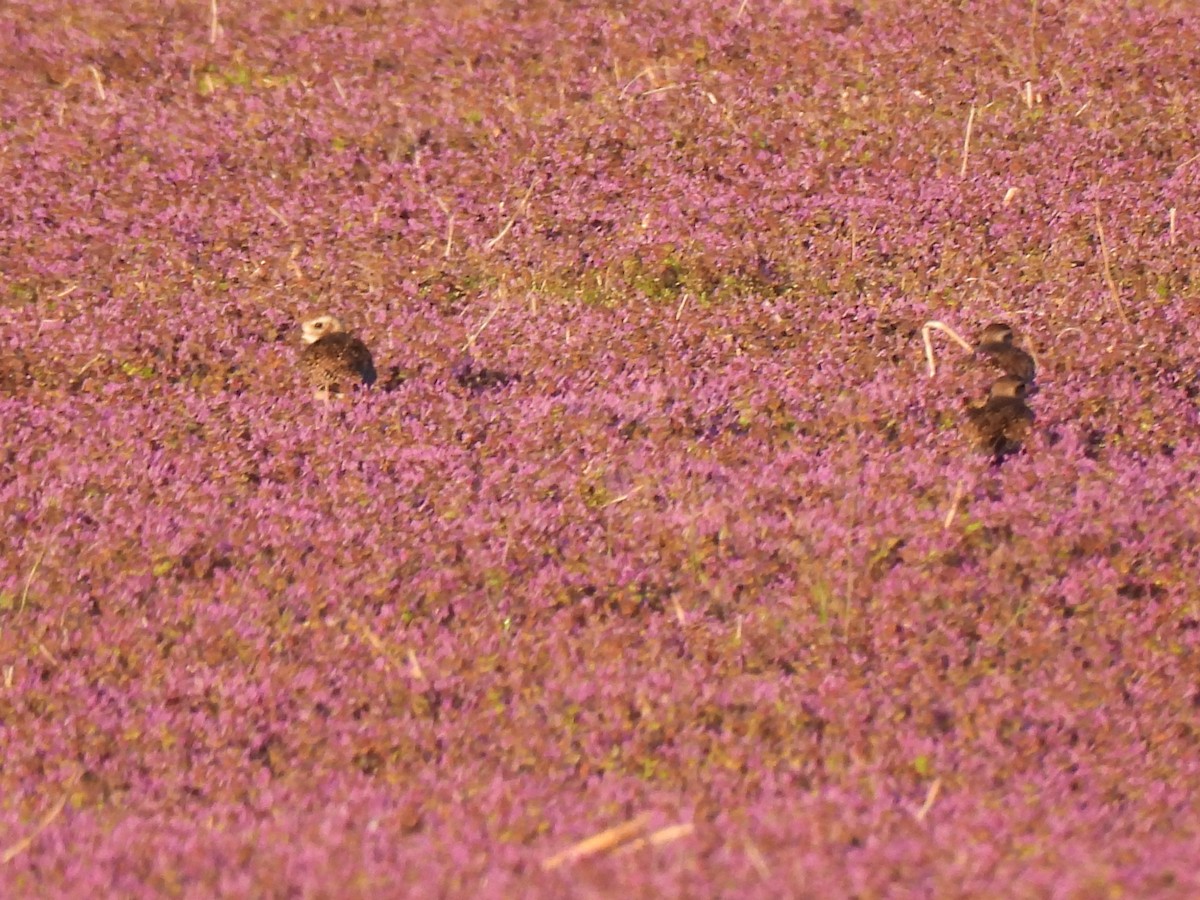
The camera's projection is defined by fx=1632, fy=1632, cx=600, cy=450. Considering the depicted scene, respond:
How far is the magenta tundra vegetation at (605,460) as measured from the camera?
5.71m

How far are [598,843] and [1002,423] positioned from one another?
141 inches

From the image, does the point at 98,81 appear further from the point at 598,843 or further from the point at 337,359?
the point at 598,843

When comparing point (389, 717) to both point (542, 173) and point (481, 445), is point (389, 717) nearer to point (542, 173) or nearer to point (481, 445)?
point (481, 445)

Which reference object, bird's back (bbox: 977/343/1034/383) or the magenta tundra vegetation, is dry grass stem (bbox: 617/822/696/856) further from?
bird's back (bbox: 977/343/1034/383)

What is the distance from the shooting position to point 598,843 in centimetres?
534

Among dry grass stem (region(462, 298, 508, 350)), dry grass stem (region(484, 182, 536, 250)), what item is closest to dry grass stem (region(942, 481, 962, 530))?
dry grass stem (region(462, 298, 508, 350))

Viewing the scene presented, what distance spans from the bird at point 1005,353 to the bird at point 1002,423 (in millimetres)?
266

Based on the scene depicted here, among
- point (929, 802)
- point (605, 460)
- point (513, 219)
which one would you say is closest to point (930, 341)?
point (605, 460)

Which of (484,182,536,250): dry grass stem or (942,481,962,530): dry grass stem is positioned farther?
(484,182,536,250): dry grass stem

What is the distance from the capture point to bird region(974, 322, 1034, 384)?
27.2ft

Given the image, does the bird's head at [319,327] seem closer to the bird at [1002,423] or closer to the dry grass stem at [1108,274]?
the bird at [1002,423]

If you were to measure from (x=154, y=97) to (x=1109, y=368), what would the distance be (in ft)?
25.3

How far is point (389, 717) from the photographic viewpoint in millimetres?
6469

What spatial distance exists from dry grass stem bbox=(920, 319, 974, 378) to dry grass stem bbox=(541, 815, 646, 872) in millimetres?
3782
